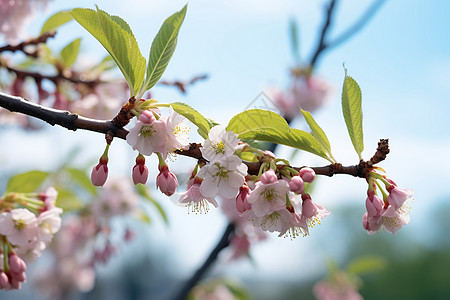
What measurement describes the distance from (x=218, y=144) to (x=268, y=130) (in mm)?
92

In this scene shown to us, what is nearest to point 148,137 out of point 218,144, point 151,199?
point 218,144

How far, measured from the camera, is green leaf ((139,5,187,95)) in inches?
27.6

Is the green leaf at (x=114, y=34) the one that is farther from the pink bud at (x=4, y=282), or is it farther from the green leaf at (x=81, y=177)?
the green leaf at (x=81, y=177)

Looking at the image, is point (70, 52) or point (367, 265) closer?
point (70, 52)

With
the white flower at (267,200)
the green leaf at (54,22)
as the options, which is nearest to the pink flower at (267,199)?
the white flower at (267,200)

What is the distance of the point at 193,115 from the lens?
2.29 ft

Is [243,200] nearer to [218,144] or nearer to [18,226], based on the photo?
[218,144]

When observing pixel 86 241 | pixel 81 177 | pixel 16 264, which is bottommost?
pixel 86 241

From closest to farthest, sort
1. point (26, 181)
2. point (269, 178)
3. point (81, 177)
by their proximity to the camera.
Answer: point (269, 178)
point (26, 181)
point (81, 177)

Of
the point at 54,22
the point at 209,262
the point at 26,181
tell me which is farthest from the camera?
the point at 209,262

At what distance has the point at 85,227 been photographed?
2441 mm

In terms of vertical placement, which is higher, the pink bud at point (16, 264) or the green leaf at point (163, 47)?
the green leaf at point (163, 47)

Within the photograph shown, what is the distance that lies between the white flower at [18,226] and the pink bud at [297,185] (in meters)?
Result: 0.62

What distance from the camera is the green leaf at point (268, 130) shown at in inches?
27.2
